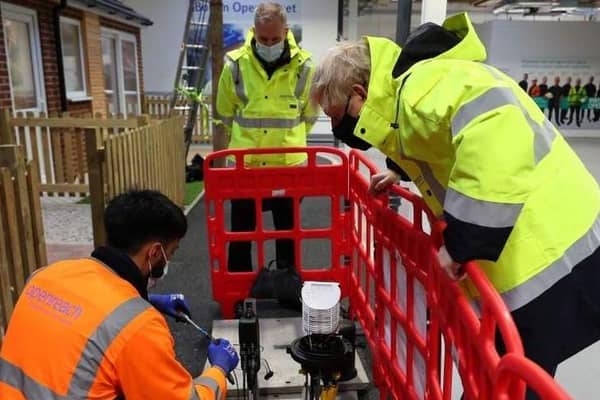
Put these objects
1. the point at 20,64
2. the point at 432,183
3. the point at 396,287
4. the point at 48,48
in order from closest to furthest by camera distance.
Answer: the point at 432,183, the point at 396,287, the point at 20,64, the point at 48,48

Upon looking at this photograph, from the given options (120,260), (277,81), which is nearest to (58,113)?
(277,81)

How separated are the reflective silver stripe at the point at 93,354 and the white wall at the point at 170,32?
39.8 ft

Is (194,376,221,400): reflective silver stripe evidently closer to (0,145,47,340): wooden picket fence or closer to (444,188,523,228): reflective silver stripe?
(444,188,523,228): reflective silver stripe

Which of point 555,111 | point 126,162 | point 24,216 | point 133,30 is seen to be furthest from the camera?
point 555,111

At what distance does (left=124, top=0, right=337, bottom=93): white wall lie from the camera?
42.4ft

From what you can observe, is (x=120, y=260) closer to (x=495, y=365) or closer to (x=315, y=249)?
(x=495, y=365)

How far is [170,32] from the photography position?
13.4 meters

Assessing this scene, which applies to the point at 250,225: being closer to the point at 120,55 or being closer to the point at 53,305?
the point at 53,305

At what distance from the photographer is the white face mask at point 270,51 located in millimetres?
3439

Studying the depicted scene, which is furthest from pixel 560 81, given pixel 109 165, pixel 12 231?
pixel 12 231

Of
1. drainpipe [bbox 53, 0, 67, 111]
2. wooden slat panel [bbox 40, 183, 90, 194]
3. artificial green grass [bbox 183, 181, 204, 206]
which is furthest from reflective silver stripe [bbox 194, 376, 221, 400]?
drainpipe [bbox 53, 0, 67, 111]

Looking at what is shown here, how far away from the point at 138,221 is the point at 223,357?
0.71 metres

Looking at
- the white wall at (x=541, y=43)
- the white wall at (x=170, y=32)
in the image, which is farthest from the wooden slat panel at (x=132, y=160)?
the white wall at (x=541, y=43)

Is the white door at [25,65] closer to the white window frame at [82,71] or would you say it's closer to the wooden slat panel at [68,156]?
the wooden slat panel at [68,156]
